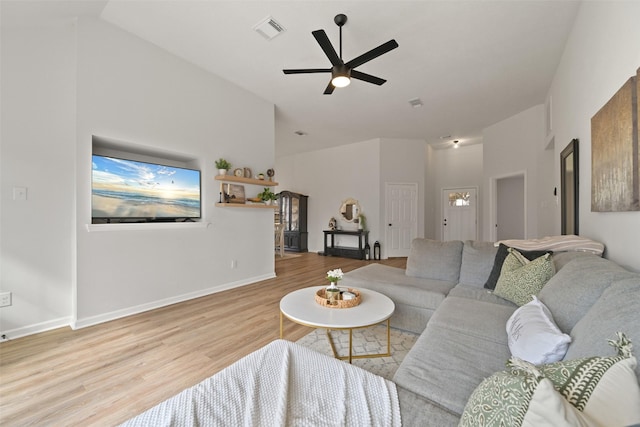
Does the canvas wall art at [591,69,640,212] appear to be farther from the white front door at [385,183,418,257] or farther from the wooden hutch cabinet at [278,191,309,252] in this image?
the wooden hutch cabinet at [278,191,309,252]

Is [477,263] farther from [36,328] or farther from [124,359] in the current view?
[36,328]

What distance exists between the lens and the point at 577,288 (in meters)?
1.22

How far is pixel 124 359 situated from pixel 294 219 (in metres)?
5.63

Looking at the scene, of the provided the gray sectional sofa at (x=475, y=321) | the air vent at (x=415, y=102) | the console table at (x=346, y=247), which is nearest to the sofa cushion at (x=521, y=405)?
the gray sectional sofa at (x=475, y=321)

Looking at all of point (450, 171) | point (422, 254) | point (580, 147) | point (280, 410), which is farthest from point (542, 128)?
point (280, 410)

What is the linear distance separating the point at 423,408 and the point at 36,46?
3997mm

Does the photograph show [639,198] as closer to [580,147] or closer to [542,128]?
[580,147]

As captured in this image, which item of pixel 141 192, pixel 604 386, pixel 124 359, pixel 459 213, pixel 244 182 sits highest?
pixel 244 182

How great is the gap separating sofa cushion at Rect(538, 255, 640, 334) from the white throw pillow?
0.17 ft

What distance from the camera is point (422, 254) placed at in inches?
110

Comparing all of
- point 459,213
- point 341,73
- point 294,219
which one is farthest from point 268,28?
point 459,213

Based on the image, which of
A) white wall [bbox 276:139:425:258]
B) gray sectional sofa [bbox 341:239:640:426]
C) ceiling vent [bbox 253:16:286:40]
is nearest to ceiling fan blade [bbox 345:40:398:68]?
ceiling vent [bbox 253:16:286:40]

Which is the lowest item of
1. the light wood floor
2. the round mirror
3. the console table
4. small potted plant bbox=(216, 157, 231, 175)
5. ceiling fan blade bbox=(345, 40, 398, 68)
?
the light wood floor

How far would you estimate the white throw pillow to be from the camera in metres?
0.98
